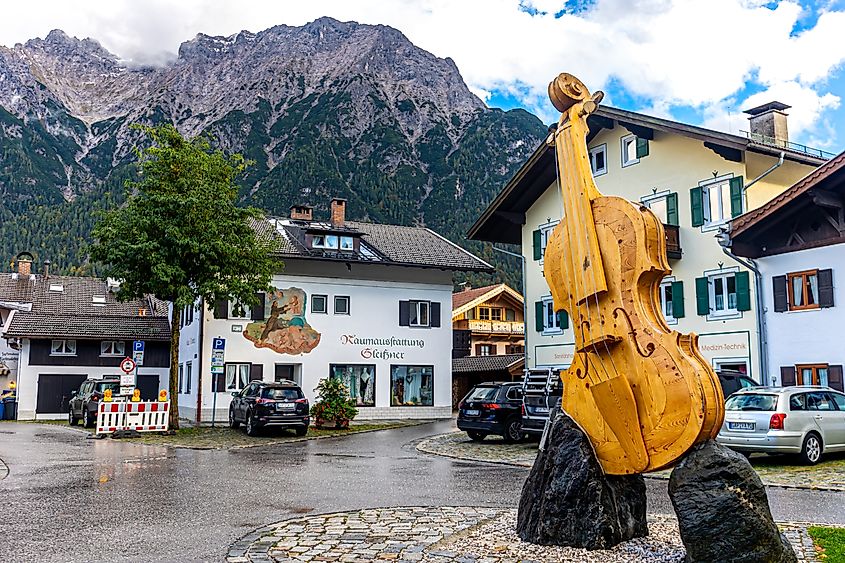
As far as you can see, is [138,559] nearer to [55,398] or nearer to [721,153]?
[721,153]

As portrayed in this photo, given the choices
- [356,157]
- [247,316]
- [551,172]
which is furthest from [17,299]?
[356,157]

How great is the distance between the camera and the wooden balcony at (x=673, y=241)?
28.2m

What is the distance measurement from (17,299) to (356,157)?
105 m

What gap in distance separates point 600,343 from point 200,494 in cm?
679

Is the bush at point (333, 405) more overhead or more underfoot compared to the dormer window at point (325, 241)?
more underfoot

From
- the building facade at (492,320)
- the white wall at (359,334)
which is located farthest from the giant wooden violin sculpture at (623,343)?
the building facade at (492,320)

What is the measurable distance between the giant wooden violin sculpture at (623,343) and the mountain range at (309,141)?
3126 inches

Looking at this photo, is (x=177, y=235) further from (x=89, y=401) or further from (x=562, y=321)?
(x=562, y=321)

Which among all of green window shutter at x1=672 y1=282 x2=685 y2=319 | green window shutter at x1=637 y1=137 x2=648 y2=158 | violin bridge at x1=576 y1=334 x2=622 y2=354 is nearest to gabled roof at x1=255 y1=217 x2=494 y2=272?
green window shutter at x1=637 y1=137 x2=648 y2=158

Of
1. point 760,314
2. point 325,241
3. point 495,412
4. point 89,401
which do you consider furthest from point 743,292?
point 89,401

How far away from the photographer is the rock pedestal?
7.84m

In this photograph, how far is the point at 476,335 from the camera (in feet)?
204

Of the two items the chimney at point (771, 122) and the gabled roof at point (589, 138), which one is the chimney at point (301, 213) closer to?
the gabled roof at point (589, 138)

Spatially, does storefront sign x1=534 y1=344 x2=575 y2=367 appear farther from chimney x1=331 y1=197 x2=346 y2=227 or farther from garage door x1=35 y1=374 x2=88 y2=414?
garage door x1=35 y1=374 x2=88 y2=414
